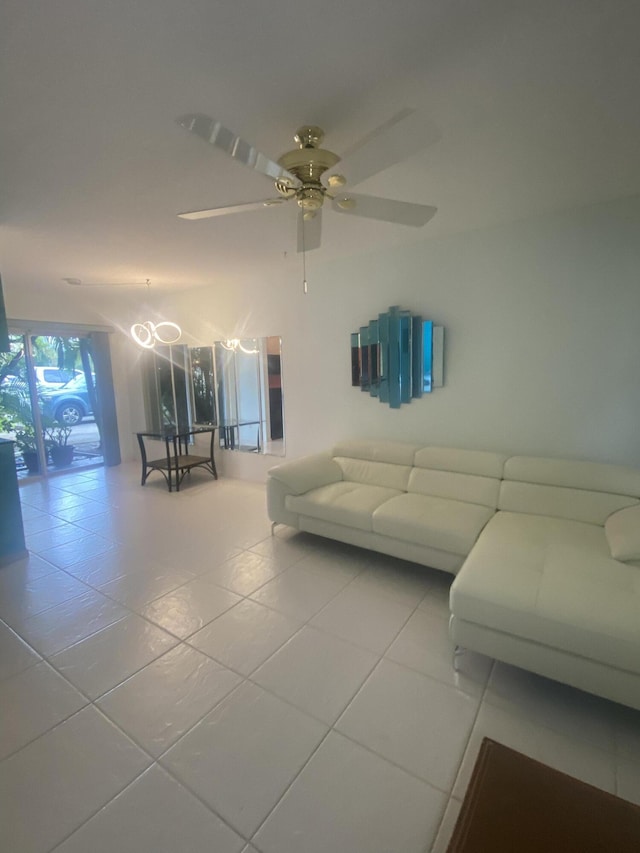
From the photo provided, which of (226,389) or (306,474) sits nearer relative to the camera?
(306,474)

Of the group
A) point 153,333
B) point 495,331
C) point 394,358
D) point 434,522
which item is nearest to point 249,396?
point 153,333

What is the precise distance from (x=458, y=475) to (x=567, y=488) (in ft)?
2.44

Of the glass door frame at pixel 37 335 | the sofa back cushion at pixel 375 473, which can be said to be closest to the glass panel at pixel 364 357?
the sofa back cushion at pixel 375 473

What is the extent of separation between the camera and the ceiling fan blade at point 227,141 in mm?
1184

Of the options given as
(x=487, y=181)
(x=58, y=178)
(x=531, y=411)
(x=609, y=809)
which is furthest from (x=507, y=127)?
(x=609, y=809)

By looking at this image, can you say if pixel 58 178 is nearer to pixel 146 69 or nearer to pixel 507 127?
pixel 146 69

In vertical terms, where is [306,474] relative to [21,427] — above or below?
below

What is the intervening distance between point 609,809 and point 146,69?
265 centimetres

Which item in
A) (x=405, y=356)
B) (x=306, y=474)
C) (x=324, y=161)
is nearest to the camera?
(x=324, y=161)

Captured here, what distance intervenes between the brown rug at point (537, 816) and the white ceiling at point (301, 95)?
2247mm

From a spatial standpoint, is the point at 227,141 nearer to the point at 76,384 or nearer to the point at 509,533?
the point at 509,533

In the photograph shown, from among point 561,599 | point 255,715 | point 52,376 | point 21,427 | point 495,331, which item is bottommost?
point 255,715

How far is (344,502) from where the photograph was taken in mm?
2930

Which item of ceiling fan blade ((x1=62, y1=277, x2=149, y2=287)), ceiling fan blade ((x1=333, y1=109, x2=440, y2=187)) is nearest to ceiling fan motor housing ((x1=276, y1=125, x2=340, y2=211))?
ceiling fan blade ((x1=333, y1=109, x2=440, y2=187))
